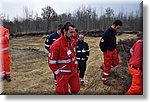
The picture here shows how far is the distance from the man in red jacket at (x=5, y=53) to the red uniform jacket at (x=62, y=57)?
0.52 meters

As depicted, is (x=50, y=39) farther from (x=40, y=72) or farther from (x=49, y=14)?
(x=40, y=72)

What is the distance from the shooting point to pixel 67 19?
361 centimetres

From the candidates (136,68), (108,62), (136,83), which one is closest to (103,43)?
(108,62)

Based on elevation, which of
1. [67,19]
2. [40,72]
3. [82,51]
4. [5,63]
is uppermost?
[67,19]

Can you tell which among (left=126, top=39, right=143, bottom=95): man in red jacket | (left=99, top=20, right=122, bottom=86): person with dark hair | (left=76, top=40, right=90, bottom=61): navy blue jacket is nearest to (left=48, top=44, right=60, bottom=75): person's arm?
(left=76, top=40, right=90, bottom=61): navy blue jacket

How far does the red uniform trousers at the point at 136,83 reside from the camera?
3.57 metres

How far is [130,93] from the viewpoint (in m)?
3.60

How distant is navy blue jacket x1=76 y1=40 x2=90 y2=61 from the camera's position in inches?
143

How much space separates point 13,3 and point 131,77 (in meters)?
1.49

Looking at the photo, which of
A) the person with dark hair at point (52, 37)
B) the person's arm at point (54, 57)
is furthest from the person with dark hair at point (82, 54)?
the person's arm at point (54, 57)

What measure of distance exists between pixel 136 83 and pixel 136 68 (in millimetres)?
159

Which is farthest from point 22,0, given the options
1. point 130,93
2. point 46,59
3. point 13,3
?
point 130,93

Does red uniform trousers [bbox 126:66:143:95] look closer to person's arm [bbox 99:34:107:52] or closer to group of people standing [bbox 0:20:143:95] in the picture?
group of people standing [bbox 0:20:143:95]

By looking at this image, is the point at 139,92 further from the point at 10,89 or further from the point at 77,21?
the point at 10,89
